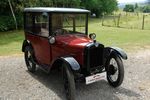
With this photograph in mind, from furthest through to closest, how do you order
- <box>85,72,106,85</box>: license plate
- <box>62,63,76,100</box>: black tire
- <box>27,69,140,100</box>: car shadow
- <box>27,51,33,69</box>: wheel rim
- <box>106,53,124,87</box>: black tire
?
<box>27,51,33,69</box>: wheel rim < <box>106,53,124,87</box>: black tire < <box>27,69,140,100</box>: car shadow < <box>85,72,106,85</box>: license plate < <box>62,63,76,100</box>: black tire

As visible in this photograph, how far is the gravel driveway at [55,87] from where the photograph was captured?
19.5ft

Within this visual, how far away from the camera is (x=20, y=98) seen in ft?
19.2

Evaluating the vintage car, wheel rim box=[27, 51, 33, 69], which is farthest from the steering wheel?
wheel rim box=[27, 51, 33, 69]

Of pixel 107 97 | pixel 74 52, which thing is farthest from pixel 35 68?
pixel 107 97

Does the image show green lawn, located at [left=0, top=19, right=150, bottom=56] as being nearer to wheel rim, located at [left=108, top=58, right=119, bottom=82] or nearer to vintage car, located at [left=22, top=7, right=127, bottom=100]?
vintage car, located at [left=22, top=7, right=127, bottom=100]

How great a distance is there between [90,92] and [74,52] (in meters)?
1.04

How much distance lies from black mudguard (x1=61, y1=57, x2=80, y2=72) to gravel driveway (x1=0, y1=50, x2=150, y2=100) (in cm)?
80

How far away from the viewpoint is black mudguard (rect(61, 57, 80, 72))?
17.8 ft

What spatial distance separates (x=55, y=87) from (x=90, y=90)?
0.90m

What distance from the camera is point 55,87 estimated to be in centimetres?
654

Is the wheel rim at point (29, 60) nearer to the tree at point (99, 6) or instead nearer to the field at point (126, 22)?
the field at point (126, 22)

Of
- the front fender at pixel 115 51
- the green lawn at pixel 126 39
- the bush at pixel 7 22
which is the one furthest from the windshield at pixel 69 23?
the bush at pixel 7 22

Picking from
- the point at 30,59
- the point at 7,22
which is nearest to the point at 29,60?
the point at 30,59

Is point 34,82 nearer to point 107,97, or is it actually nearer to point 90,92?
point 90,92
